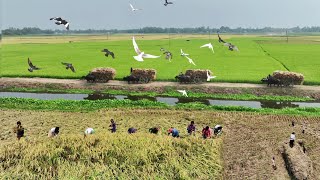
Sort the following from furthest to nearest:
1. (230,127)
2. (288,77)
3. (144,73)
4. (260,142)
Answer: (144,73) < (288,77) < (230,127) < (260,142)

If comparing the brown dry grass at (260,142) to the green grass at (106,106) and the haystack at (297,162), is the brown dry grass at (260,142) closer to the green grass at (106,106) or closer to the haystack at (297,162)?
the haystack at (297,162)

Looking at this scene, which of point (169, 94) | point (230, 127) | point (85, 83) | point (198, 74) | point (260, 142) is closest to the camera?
point (260, 142)

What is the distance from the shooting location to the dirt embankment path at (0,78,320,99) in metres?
34.3

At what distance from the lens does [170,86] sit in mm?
35969

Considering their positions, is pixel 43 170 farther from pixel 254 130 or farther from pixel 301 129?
pixel 301 129

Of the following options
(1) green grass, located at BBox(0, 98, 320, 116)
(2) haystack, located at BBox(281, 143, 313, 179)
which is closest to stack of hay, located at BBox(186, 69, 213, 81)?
(1) green grass, located at BBox(0, 98, 320, 116)

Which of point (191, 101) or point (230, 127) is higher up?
point (191, 101)

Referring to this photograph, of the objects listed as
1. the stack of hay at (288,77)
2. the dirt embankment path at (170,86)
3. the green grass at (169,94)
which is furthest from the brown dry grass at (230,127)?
the stack of hay at (288,77)

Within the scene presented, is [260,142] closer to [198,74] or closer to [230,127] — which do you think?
[230,127]

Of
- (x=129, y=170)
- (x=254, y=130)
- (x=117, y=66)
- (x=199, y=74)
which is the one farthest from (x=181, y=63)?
(x=129, y=170)

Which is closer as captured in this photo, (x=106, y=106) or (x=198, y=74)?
(x=106, y=106)

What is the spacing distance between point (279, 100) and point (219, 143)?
1616cm

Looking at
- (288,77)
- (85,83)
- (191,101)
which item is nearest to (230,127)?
(191,101)

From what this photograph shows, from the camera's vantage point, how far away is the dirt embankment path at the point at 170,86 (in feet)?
113
